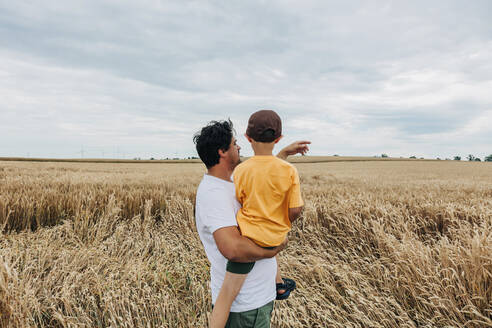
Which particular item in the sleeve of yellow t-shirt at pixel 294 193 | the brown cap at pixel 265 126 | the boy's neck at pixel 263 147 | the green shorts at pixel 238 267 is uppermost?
the brown cap at pixel 265 126

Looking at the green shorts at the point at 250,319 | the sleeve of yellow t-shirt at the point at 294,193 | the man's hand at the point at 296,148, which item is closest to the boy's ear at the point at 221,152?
the sleeve of yellow t-shirt at the point at 294,193

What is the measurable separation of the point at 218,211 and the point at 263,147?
48cm

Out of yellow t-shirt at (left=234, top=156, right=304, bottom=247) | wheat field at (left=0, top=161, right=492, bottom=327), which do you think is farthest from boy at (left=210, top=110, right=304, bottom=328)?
wheat field at (left=0, top=161, right=492, bottom=327)

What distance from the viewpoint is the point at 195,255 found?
4066 millimetres

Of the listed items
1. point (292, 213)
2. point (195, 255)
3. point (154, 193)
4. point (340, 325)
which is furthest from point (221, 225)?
point (154, 193)

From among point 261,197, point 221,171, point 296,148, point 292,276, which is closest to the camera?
point 261,197

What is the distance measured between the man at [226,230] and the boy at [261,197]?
65 mm

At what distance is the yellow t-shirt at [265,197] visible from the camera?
1.50 metres

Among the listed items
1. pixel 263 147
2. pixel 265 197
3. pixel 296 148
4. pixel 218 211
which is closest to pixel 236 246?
pixel 218 211

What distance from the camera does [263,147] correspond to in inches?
65.1

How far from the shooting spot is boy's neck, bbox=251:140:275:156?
1647 millimetres

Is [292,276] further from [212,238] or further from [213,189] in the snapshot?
[213,189]

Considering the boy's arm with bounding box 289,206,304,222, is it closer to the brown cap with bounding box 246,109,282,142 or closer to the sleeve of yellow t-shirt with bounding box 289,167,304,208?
the sleeve of yellow t-shirt with bounding box 289,167,304,208

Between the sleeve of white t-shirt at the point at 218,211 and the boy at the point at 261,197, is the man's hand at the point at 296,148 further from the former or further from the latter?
the sleeve of white t-shirt at the point at 218,211
